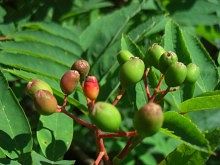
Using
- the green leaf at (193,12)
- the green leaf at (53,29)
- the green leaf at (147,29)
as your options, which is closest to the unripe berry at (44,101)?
the green leaf at (147,29)

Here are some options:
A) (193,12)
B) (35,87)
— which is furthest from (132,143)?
(193,12)

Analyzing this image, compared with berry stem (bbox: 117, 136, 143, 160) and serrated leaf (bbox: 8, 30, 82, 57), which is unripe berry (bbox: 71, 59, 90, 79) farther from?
serrated leaf (bbox: 8, 30, 82, 57)

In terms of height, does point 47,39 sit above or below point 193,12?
above

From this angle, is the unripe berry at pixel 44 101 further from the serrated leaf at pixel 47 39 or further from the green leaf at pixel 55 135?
the serrated leaf at pixel 47 39

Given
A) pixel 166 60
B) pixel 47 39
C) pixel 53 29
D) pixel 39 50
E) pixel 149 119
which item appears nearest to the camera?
pixel 149 119

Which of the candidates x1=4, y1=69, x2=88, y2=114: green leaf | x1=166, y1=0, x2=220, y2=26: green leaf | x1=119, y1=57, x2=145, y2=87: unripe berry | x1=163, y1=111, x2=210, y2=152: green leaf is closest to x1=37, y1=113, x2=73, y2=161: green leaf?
x1=4, y1=69, x2=88, y2=114: green leaf

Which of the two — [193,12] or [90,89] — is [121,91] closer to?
[90,89]
